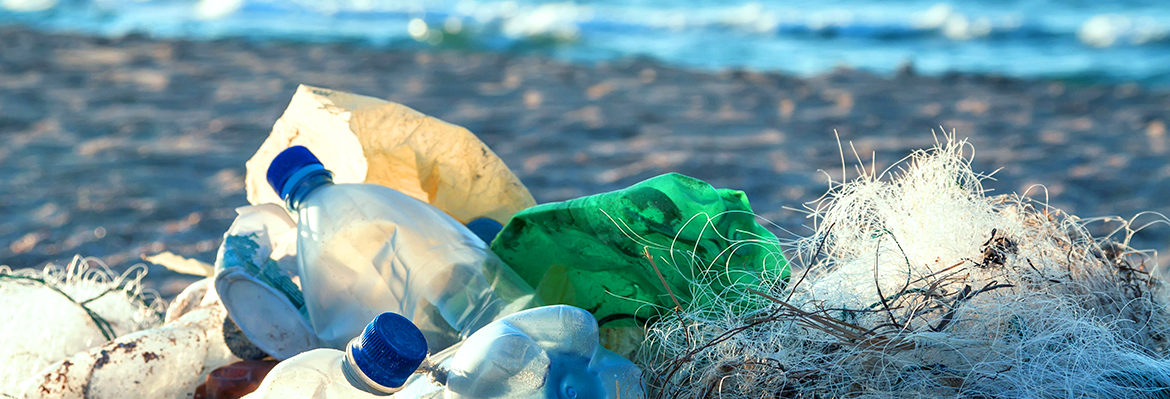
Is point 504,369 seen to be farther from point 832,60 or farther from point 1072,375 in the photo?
point 832,60

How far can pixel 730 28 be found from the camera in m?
10.4

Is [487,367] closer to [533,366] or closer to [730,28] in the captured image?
[533,366]

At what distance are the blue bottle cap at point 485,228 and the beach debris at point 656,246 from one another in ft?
0.95

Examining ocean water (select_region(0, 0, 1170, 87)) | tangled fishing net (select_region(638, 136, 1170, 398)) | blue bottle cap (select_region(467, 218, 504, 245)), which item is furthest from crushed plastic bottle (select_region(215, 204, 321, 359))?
ocean water (select_region(0, 0, 1170, 87))

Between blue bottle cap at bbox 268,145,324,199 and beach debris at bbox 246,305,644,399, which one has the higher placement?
blue bottle cap at bbox 268,145,324,199

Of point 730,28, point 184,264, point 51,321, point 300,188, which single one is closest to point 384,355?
point 300,188

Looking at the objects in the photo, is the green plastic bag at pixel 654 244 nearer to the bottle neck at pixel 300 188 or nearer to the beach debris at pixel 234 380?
the bottle neck at pixel 300 188

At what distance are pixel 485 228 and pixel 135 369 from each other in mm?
661

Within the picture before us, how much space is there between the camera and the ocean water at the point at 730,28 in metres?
7.97

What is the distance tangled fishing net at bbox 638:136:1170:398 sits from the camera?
3.51 ft

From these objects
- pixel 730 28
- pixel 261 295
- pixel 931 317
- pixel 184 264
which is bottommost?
pixel 730 28

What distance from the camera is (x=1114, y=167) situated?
4461mm

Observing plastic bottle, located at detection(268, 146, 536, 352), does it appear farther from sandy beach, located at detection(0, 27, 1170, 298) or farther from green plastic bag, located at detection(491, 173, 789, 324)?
sandy beach, located at detection(0, 27, 1170, 298)

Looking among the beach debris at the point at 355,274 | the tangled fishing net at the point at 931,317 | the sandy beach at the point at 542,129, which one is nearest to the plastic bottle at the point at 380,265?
the beach debris at the point at 355,274
